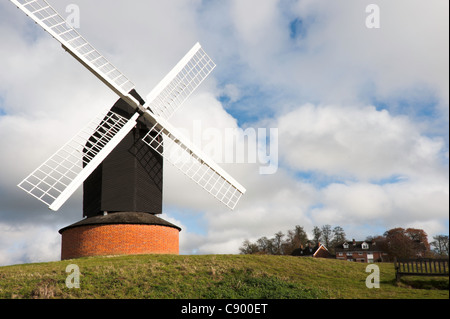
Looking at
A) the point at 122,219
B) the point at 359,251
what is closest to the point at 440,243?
the point at 359,251

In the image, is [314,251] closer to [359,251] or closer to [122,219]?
[359,251]

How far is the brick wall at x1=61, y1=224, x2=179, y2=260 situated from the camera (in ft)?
67.4

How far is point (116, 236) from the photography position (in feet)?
67.8

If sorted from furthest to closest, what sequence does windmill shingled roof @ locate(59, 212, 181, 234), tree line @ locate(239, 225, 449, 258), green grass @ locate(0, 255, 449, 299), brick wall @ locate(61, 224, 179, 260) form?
1. tree line @ locate(239, 225, 449, 258)
2. windmill shingled roof @ locate(59, 212, 181, 234)
3. brick wall @ locate(61, 224, 179, 260)
4. green grass @ locate(0, 255, 449, 299)

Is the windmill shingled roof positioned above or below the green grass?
above

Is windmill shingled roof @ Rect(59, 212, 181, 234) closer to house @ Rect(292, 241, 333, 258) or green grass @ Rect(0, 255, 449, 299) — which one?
green grass @ Rect(0, 255, 449, 299)

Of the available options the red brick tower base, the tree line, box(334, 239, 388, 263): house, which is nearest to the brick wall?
the red brick tower base

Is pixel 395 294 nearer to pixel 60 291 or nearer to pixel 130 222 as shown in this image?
pixel 60 291

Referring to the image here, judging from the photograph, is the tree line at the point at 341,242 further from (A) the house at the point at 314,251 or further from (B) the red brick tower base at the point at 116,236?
(B) the red brick tower base at the point at 116,236

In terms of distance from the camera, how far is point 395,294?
12.5 m

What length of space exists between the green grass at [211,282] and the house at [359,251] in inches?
2582
